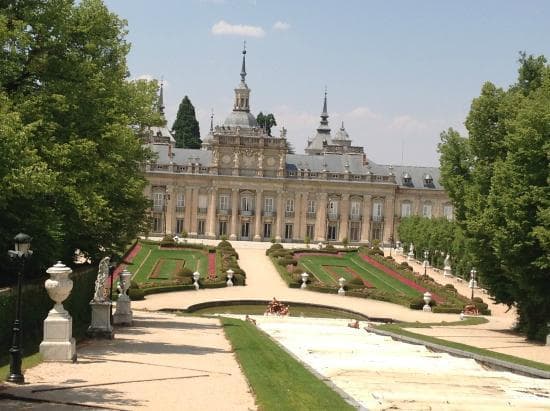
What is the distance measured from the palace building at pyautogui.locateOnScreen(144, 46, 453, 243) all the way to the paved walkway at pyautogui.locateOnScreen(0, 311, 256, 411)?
62492 millimetres

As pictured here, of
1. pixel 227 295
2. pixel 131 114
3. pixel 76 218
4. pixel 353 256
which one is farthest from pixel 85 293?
pixel 353 256

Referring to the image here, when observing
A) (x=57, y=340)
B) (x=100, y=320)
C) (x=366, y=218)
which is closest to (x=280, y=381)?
(x=57, y=340)

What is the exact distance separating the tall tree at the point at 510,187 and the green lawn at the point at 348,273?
46.9ft

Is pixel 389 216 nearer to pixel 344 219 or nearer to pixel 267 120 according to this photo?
pixel 344 219

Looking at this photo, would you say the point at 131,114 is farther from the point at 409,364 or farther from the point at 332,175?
the point at 332,175

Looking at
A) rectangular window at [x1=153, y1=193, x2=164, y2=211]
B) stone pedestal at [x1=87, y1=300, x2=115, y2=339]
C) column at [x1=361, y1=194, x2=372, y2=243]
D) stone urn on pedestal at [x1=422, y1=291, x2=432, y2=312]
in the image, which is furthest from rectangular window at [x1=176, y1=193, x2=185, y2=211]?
stone pedestal at [x1=87, y1=300, x2=115, y2=339]

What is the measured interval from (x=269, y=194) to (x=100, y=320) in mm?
A: 64028

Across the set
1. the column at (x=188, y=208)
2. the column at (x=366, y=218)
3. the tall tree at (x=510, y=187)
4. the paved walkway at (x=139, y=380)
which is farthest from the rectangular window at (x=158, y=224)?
the paved walkway at (x=139, y=380)

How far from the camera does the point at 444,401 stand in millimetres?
10789

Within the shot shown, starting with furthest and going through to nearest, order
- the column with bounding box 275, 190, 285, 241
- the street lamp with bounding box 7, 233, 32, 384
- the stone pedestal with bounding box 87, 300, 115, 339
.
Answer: the column with bounding box 275, 190, 285, 241, the stone pedestal with bounding box 87, 300, 115, 339, the street lamp with bounding box 7, 233, 32, 384

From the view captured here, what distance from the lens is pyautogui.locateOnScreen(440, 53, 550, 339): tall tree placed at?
2277 centimetres

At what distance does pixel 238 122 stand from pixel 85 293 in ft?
223

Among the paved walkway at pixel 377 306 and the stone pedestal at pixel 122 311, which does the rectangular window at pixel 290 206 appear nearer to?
the paved walkway at pixel 377 306

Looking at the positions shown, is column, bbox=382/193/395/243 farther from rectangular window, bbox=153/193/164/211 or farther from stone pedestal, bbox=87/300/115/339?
stone pedestal, bbox=87/300/115/339
